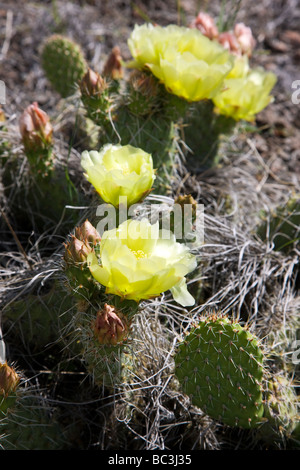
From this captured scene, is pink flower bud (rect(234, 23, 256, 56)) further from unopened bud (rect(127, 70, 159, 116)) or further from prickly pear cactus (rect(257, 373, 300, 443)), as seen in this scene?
prickly pear cactus (rect(257, 373, 300, 443))

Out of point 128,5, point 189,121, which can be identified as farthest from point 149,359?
point 128,5

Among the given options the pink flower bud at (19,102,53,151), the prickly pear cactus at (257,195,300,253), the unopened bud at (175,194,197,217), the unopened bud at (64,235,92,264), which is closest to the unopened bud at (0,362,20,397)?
the unopened bud at (64,235,92,264)

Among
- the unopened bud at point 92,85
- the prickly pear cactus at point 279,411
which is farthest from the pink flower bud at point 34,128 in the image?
the prickly pear cactus at point 279,411

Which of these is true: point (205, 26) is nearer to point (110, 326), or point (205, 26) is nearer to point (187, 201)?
point (187, 201)

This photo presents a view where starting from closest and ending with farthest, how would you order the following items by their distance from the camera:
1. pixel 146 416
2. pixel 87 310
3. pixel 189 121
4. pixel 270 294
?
pixel 87 310, pixel 146 416, pixel 270 294, pixel 189 121

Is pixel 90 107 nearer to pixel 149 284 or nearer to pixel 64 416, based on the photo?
pixel 149 284

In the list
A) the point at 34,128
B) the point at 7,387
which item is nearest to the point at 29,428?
the point at 7,387

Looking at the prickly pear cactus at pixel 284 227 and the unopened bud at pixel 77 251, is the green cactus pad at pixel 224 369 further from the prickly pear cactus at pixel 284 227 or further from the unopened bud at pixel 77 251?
the prickly pear cactus at pixel 284 227
